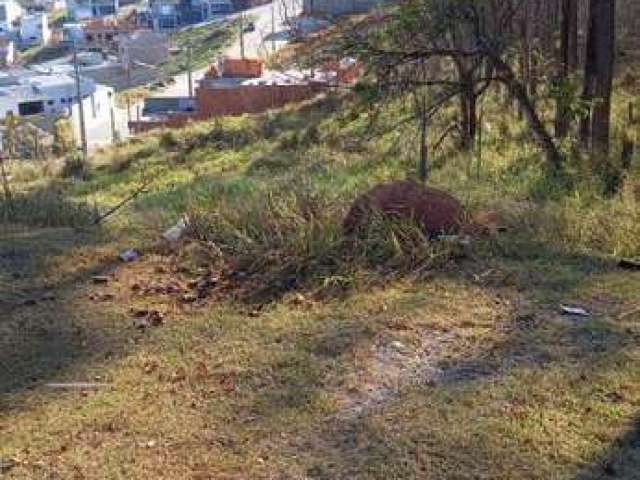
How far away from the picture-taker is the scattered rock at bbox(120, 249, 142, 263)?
4.36 meters

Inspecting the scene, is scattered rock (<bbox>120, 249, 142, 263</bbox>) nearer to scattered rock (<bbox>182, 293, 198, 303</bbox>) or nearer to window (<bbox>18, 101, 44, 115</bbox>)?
scattered rock (<bbox>182, 293, 198, 303</bbox>)

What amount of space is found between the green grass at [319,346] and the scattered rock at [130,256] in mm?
67

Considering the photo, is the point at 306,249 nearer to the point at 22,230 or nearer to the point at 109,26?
the point at 22,230

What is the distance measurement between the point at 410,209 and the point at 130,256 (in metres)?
1.42

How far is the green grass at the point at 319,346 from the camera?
2547 millimetres

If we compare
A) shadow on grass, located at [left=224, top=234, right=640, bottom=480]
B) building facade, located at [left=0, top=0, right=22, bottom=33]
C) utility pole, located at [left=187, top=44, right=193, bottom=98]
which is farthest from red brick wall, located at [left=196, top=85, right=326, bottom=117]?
building facade, located at [left=0, top=0, right=22, bottom=33]

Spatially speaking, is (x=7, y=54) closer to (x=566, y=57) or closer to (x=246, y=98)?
(x=246, y=98)

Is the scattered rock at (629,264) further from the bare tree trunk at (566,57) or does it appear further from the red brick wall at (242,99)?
the red brick wall at (242,99)

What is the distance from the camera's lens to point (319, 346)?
325 cm

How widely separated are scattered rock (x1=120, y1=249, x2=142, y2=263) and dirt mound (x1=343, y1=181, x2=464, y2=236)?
108 centimetres

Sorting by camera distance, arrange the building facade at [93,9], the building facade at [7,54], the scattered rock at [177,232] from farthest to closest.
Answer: the building facade at [93,9] → the building facade at [7,54] → the scattered rock at [177,232]

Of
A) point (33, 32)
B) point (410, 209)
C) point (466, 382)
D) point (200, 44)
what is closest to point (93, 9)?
point (33, 32)

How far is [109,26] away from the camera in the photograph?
57219 millimetres

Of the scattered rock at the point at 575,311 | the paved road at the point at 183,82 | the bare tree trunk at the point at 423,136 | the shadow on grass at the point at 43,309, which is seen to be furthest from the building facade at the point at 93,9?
the scattered rock at the point at 575,311
